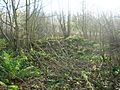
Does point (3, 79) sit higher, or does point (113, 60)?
point (113, 60)

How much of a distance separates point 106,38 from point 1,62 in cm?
444

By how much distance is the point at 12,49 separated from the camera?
13.9 metres

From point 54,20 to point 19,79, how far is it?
22.1 metres

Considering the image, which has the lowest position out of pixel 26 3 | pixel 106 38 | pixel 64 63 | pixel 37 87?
pixel 37 87

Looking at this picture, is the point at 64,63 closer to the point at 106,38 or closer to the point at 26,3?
the point at 106,38

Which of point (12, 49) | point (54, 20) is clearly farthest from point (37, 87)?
point (54, 20)

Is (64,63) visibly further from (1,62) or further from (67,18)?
(67,18)

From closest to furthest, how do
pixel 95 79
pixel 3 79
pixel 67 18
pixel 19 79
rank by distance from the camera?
pixel 95 79 < pixel 3 79 < pixel 19 79 < pixel 67 18

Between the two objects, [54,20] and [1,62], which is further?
[54,20]

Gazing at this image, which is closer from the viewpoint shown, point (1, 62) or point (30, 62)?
point (1, 62)

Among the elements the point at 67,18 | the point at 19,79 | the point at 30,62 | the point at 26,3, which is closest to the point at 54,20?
the point at 67,18

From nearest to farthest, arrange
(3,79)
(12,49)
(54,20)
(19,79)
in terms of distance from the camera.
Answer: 1. (3,79)
2. (19,79)
3. (12,49)
4. (54,20)

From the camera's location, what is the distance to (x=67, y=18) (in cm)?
2697

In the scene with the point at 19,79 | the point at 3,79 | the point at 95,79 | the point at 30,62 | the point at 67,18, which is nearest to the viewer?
the point at 95,79
